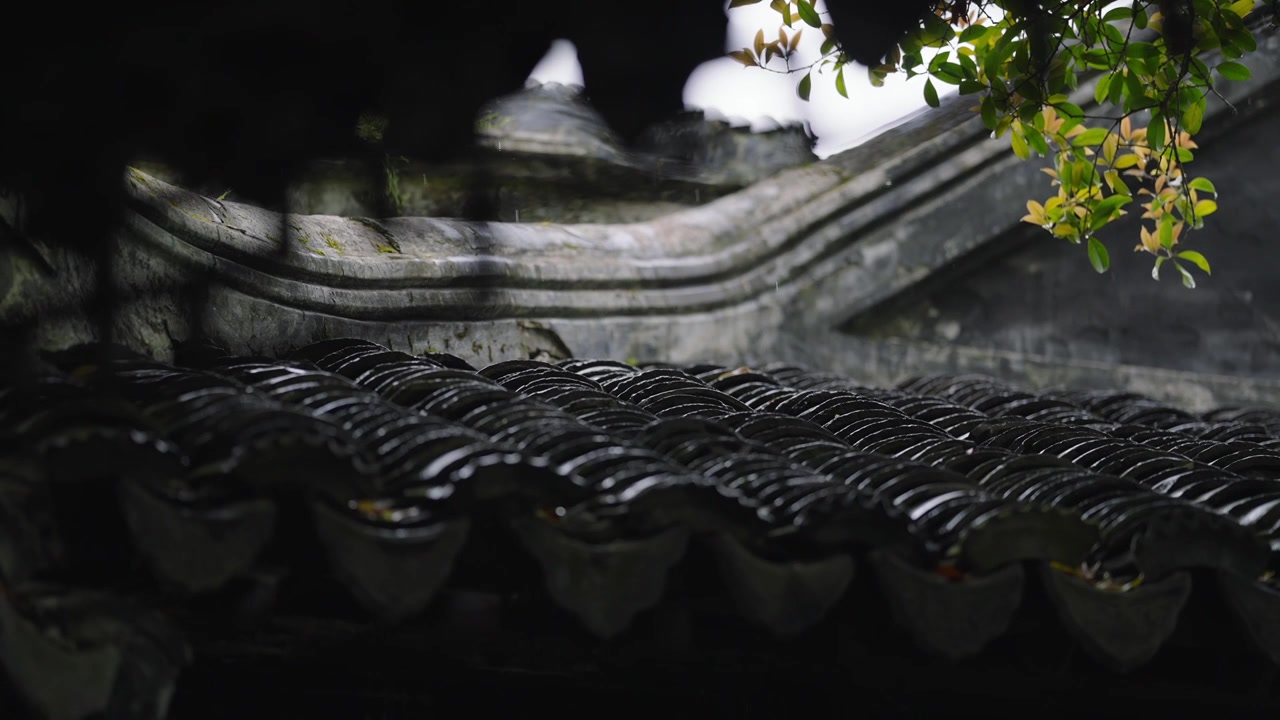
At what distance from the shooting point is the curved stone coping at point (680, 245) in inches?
158

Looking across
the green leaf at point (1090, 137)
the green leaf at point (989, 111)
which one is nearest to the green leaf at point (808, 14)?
the green leaf at point (989, 111)

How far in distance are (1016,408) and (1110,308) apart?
230 cm

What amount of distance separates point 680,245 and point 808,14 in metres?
2.49

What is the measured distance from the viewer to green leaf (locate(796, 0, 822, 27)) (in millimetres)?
3514

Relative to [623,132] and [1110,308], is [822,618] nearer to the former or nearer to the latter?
[623,132]

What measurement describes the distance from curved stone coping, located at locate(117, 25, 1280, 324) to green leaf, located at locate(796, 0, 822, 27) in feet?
5.49

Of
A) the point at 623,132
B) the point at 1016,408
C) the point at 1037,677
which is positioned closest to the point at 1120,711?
the point at 1037,677

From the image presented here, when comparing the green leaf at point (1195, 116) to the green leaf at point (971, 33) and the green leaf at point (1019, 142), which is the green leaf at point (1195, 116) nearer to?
the green leaf at point (1019, 142)

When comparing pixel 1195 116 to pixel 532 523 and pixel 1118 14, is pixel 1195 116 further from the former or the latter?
pixel 532 523

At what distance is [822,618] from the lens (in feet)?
8.07

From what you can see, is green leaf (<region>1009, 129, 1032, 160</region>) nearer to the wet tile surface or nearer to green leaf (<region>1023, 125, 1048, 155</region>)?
green leaf (<region>1023, 125, 1048, 155</region>)

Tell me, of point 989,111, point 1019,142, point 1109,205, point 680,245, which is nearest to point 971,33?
point 989,111

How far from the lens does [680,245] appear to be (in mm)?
5969

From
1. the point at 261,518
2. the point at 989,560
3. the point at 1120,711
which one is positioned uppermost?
the point at 261,518
